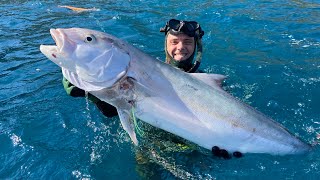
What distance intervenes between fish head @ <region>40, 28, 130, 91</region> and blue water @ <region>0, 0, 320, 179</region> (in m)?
1.50

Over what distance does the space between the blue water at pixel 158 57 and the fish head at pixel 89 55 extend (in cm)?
150

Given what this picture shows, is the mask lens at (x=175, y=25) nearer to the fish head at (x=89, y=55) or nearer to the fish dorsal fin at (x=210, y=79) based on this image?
the fish dorsal fin at (x=210, y=79)

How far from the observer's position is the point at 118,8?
14.2m

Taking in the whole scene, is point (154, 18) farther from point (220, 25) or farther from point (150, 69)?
point (150, 69)

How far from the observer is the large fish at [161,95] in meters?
3.83

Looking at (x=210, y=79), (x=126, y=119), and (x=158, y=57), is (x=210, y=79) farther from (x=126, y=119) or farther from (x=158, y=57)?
(x=158, y=57)

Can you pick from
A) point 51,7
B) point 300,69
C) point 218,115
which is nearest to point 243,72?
point 300,69

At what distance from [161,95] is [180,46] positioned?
163cm

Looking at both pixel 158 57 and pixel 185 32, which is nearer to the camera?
pixel 185 32

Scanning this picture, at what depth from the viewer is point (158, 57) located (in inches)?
360

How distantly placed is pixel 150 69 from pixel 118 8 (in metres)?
10.6

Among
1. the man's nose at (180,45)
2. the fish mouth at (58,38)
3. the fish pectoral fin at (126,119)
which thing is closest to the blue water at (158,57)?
the fish pectoral fin at (126,119)

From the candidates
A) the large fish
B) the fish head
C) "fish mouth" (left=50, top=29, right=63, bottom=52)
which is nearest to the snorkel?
the large fish

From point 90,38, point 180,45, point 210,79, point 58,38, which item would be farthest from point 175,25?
point 58,38
